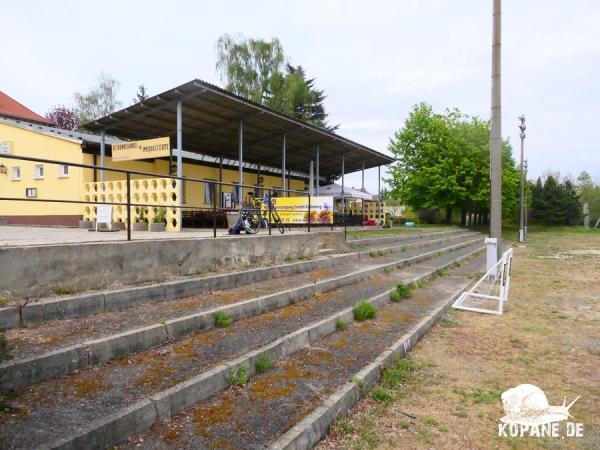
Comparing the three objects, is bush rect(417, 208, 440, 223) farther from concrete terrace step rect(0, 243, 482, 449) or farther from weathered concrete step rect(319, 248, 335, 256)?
concrete terrace step rect(0, 243, 482, 449)

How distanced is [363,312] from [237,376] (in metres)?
2.83

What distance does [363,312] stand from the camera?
19.5ft

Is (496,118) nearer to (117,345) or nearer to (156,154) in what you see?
(156,154)

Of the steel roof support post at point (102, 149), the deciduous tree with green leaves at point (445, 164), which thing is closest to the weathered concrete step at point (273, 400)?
the steel roof support post at point (102, 149)

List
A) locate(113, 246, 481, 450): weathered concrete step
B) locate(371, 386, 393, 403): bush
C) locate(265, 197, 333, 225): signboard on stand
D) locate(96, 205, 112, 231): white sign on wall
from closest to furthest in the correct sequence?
locate(113, 246, 481, 450): weathered concrete step → locate(371, 386, 393, 403): bush → locate(96, 205, 112, 231): white sign on wall → locate(265, 197, 333, 225): signboard on stand

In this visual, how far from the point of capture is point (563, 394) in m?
3.82

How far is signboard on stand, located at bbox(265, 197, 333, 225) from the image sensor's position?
539 inches

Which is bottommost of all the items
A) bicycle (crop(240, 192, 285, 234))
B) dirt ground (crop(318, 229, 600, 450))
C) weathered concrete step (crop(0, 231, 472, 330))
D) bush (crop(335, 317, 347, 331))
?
dirt ground (crop(318, 229, 600, 450))

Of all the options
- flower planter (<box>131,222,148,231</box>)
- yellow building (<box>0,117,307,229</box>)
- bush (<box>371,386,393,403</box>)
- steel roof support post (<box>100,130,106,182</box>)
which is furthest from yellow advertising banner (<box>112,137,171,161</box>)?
bush (<box>371,386,393,403</box>)

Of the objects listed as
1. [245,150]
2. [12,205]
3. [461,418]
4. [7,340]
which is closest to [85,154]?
[12,205]

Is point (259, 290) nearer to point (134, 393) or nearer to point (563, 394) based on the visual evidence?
point (134, 393)

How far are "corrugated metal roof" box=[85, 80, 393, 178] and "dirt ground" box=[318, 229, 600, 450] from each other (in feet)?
37.3

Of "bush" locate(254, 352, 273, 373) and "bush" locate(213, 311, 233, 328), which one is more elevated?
"bush" locate(213, 311, 233, 328)

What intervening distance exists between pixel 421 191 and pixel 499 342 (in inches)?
1256
